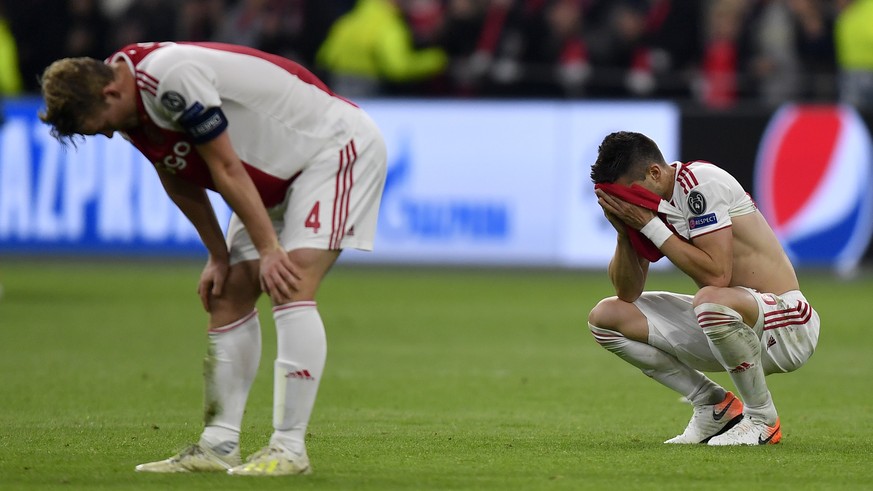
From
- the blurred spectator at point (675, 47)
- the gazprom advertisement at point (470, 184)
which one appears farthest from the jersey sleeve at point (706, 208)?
the blurred spectator at point (675, 47)

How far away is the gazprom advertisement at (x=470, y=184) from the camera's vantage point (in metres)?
16.0

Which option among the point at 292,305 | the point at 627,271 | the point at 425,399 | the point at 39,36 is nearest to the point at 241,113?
the point at 292,305

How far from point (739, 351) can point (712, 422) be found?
1.47 ft

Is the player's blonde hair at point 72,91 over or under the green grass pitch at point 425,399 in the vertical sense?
over

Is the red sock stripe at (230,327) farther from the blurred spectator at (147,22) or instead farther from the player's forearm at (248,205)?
the blurred spectator at (147,22)

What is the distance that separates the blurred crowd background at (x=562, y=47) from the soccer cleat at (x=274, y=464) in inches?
532

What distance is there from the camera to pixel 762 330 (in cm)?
630

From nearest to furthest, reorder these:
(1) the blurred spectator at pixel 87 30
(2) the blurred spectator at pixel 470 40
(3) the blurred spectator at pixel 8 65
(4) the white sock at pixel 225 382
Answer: (4) the white sock at pixel 225 382, (2) the blurred spectator at pixel 470 40, (3) the blurred spectator at pixel 8 65, (1) the blurred spectator at pixel 87 30

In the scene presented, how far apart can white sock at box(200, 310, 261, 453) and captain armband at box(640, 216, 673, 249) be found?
5.86 feet

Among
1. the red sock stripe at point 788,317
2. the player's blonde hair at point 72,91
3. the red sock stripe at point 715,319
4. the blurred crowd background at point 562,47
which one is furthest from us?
the blurred crowd background at point 562,47

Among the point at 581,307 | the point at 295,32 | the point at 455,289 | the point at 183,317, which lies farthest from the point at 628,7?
the point at 183,317

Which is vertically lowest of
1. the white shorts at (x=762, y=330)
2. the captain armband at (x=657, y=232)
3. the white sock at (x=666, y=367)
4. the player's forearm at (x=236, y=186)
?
the white sock at (x=666, y=367)

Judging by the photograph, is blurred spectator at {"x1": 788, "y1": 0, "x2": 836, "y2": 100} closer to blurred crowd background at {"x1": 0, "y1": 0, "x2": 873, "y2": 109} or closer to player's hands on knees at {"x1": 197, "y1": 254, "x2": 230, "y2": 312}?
blurred crowd background at {"x1": 0, "y1": 0, "x2": 873, "y2": 109}

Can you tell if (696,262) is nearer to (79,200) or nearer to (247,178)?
(247,178)
